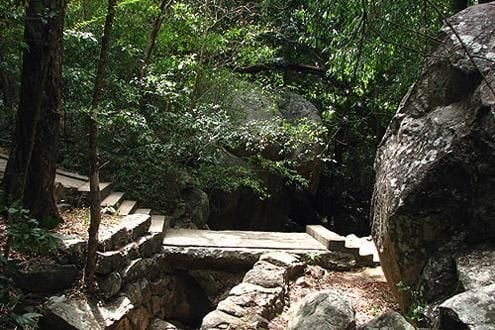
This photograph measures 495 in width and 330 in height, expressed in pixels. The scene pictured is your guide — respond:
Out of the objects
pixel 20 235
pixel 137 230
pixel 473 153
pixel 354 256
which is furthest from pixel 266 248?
pixel 20 235

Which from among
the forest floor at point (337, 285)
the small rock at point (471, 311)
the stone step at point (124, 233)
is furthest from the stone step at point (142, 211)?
the small rock at point (471, 311)

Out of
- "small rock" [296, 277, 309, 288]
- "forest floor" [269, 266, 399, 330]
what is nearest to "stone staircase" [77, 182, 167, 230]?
"small rock" [296, 277, 309, 288]

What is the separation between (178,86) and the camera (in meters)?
7.49

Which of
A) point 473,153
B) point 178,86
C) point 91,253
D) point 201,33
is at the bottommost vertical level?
point 91,253

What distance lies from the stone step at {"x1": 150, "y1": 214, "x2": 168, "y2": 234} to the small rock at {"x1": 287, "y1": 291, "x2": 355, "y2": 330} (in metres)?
2.49

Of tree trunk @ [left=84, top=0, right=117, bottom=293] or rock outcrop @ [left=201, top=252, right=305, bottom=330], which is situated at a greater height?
tree trunk @ [left=84, top=0, right=117, bottom=293]

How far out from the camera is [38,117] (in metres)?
4.24

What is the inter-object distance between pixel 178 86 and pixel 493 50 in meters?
4.64

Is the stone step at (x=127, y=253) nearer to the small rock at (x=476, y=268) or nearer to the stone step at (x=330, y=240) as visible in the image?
the stone step at (x=330, y=240)

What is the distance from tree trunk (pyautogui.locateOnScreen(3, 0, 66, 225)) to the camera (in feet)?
13.8

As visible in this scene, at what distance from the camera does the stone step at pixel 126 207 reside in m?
6.11

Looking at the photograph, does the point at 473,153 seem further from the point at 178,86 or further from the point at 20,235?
the point at 178,86

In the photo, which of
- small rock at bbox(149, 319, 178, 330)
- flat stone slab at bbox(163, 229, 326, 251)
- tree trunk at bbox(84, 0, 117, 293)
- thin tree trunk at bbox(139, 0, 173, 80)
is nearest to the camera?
tree trunk at bbox(84, 0, 117, 293)

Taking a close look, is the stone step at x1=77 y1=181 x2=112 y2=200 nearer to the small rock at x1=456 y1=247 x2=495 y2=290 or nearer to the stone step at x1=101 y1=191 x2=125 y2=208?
the stone step at x1=101 y1=191 x2=125 y2=208
